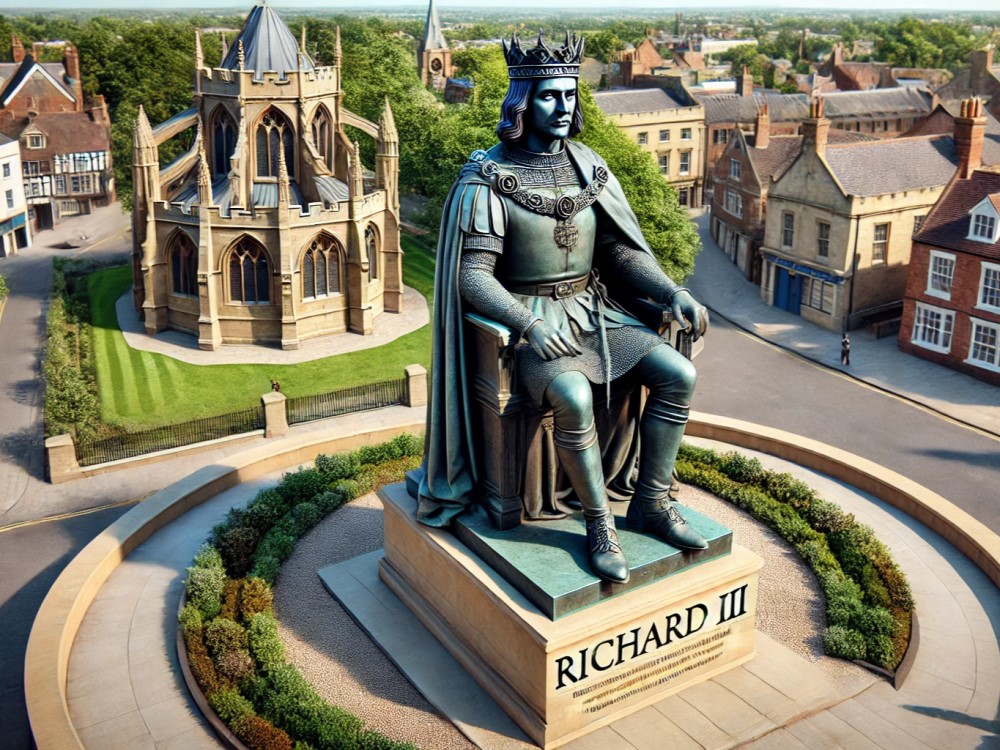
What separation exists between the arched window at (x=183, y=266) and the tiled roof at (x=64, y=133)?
113 ft

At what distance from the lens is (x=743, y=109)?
79.6 m

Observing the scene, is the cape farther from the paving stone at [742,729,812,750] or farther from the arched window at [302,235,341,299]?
the arched window at [302,235,341,299]

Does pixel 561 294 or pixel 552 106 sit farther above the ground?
pixel 552 106

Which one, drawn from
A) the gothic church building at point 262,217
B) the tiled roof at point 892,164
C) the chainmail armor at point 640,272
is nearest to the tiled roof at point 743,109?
the tiled roof at point 892,164

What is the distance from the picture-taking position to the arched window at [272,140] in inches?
1855

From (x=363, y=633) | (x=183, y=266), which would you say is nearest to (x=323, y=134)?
(x=183, y=266)

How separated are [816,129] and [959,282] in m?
9.99

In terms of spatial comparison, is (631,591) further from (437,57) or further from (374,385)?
(437,57)

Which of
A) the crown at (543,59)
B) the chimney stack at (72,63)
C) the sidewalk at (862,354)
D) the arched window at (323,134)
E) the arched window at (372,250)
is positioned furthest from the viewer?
the chimney stack at (72,63)

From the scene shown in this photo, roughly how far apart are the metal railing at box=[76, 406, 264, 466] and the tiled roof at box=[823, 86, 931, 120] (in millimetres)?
65163

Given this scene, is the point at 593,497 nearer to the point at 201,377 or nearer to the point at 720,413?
the point at 720,413

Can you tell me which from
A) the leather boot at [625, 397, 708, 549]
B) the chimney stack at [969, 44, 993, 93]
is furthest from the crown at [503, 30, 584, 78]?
the chimney stack at [969, 44, 993, 93]

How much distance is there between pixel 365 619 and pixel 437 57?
4867 inches

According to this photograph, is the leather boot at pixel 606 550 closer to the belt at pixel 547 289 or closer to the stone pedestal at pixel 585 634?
the stone pedestal at pixel 585 634
